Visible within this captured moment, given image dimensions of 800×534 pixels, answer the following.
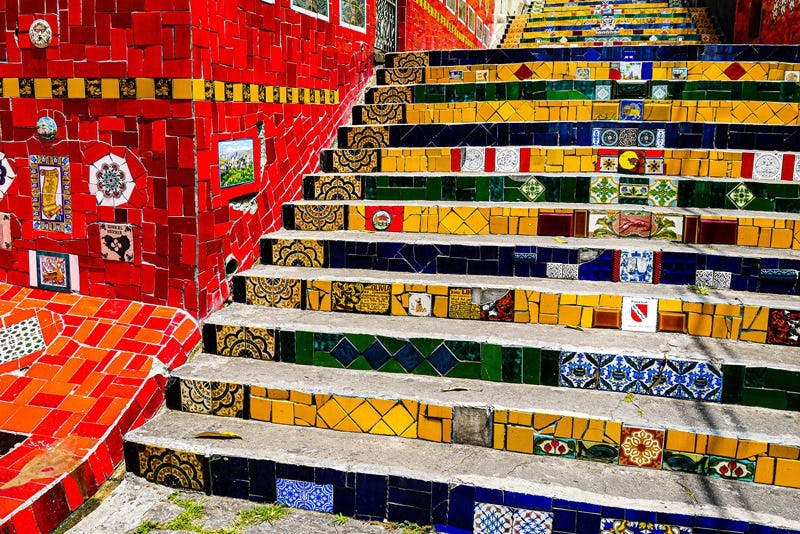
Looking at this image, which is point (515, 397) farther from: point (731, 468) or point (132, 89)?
point (132, 89)

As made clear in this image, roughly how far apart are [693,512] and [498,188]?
2.26m

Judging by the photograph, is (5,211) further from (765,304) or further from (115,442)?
(765,304)

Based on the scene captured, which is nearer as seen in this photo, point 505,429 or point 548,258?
point 505,429

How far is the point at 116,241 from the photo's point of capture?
3.33m

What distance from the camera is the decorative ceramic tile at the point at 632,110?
14.6 ft

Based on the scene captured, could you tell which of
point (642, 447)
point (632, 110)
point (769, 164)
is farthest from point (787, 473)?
point (632, 110)

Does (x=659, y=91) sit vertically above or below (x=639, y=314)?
above

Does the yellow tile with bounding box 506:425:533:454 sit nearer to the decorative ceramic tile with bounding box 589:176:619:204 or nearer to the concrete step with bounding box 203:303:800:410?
the concrete step with bounding box 203:303:800:410

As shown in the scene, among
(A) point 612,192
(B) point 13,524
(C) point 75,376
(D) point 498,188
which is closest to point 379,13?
(D) point 498,188

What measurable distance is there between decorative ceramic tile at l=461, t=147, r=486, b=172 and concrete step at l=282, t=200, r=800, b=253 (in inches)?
16.6

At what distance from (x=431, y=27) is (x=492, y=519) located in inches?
246

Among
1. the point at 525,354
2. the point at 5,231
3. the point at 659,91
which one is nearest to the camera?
the point at 525,354

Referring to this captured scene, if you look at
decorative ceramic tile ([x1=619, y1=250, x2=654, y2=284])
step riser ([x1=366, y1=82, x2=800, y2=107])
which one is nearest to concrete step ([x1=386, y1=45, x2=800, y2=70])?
step riser ([x1=366, y1=82, x2=800, y2=107])

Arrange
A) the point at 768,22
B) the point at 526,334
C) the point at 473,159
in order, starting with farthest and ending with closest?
the point at 768,22, the point at 473,159, the point at 526,334
